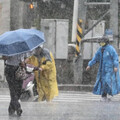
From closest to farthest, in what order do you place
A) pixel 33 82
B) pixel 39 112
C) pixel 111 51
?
pixel 39 112, pixel 33 82, pixel 111 51

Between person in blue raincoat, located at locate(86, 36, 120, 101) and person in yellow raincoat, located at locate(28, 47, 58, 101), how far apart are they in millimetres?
2041

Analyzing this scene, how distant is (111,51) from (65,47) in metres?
6.04

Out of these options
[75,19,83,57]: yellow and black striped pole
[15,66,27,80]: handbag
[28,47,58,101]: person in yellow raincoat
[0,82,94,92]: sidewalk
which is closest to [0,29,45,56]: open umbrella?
[15,66,27,80]: handbag

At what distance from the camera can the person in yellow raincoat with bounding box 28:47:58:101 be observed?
36.7ft

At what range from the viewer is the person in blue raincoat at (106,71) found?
521 inches

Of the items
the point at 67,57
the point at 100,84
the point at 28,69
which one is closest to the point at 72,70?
the point at 67,57

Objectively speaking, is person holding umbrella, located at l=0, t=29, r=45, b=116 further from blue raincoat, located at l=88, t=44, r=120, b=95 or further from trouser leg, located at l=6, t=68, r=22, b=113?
blue raincoat, located at l=88, t=44, r=120, b=95

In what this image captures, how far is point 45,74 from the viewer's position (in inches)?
452

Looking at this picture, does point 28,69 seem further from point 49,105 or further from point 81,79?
point 81,79

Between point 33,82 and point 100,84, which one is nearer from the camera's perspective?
point 33,82

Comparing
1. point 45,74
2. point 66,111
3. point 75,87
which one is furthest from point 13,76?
point 75,87

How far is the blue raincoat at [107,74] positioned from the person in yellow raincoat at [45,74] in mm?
2101

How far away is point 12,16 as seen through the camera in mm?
29172

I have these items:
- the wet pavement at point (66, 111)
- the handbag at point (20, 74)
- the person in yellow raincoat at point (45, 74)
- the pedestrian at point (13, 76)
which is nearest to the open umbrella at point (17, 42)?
the pedestrian at point (13, 76)
